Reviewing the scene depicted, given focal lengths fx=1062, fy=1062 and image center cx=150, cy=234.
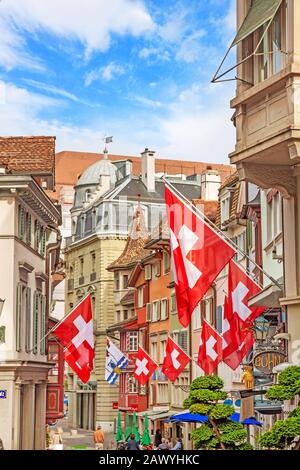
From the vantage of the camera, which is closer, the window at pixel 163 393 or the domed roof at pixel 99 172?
the window at pixel 163 393

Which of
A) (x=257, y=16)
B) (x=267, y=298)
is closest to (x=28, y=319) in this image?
(x=267, y=298)

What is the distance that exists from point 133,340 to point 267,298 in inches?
2014

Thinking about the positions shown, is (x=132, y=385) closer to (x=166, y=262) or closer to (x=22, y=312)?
(x=166, y=262)

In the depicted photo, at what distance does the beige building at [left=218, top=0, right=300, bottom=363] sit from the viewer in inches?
713

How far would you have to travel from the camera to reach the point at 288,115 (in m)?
18.1

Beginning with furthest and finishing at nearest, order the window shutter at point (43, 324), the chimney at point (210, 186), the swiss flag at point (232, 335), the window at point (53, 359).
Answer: the chimney at point (210, 186) → the window at point (53, 359) → the window shutter at point (43, 324) → the swiss flag at point (232, 335)

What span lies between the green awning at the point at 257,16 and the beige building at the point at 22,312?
18.5 metres

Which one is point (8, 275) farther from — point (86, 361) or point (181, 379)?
point (181, 379)

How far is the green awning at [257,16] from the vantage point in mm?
18716

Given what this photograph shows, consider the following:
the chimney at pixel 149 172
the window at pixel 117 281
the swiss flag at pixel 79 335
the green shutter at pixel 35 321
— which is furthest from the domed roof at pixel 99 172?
the swiss flag at pixel 79 335

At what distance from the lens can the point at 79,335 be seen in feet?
113

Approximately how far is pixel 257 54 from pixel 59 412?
94.4ft

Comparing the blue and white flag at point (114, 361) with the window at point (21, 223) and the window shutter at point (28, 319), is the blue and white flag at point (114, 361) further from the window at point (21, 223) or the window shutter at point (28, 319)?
the window at point (21, 223)

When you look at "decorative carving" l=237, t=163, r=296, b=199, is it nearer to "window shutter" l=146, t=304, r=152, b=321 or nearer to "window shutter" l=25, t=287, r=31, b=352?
"window shutter" l=25, t=287, r=31, b=352
